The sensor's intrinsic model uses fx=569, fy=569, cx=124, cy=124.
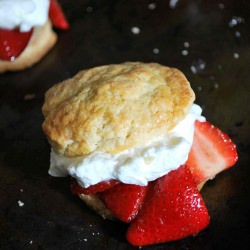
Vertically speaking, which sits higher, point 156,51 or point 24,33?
point 24,33

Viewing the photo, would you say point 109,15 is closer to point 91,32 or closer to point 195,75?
point 91,32

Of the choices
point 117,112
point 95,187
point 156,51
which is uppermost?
point 117,112

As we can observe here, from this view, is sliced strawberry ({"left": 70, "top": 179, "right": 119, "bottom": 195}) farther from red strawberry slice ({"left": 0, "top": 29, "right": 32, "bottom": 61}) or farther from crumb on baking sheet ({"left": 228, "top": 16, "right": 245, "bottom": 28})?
crumb on baking sheet ({"left": 228, "top": 16, "right": 245, "bottom": 28})

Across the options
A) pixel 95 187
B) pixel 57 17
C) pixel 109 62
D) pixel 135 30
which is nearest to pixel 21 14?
pixel 57 17

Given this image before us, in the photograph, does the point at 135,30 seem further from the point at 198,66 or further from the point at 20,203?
the point at 20,203

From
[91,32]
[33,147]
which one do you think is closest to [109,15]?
[91,32]
